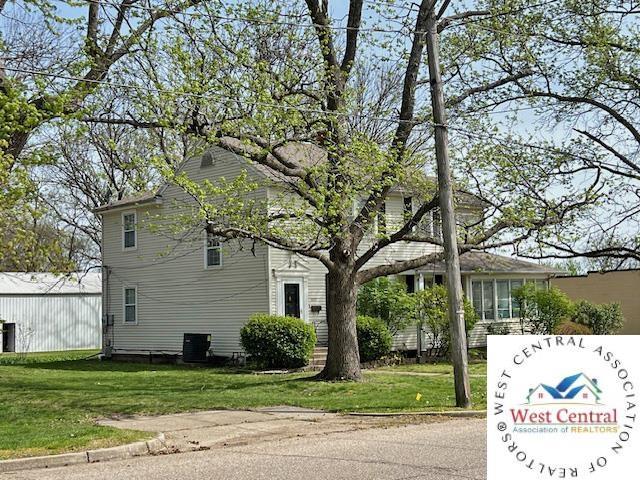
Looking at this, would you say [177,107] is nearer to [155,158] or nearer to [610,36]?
[155,158]

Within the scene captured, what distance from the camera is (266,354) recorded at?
25.3 m

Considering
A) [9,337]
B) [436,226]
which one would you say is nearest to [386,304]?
[436,226]

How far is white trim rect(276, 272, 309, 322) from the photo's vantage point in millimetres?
27375

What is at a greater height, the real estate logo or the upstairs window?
the upstairs window

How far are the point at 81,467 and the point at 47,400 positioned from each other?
7.97m

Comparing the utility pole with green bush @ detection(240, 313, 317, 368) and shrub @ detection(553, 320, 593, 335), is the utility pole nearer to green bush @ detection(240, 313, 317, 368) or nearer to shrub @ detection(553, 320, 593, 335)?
green bush @ detection(240, 313, 317, 368)

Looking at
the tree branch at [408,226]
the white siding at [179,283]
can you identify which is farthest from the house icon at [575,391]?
the white siding at [179,283]

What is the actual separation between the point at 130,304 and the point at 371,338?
11.2 m

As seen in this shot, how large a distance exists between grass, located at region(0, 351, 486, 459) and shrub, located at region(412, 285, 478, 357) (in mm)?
4493

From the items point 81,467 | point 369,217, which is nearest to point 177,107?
point 369,217

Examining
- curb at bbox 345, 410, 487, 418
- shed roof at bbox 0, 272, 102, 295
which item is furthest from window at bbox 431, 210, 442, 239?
shed roof at bbox 0, 272, 102, 295

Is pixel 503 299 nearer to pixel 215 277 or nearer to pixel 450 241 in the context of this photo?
pixel 215 277

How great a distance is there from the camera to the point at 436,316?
28484 millimetres

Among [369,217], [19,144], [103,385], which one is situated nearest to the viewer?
[19,144]
